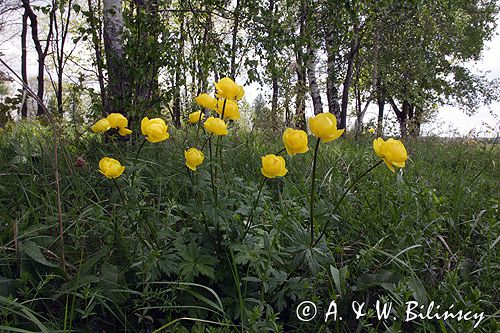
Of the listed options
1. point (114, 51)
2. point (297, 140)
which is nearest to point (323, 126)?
point (297, 140)

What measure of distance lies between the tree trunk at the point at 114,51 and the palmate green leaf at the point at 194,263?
2206mm

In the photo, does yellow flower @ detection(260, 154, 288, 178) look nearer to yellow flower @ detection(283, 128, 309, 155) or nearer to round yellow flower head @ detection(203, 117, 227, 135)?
yellow flower @ detection(283, 128, 309, 155)

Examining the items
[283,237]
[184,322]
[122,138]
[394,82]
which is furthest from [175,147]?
[394,82]

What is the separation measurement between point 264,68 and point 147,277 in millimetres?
3188

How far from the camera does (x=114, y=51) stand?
10.1 ft

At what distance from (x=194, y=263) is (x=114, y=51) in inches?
99.9

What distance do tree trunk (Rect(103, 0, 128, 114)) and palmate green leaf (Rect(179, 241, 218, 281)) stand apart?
2206 millimetres

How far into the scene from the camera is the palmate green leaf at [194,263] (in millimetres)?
1101

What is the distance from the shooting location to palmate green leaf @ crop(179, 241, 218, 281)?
1.10 meters

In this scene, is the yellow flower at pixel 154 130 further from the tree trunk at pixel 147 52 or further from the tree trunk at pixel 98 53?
the tree trunk at pixel 98 53

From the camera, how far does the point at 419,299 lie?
44.9 inches

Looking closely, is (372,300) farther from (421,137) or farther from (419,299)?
(421,137)

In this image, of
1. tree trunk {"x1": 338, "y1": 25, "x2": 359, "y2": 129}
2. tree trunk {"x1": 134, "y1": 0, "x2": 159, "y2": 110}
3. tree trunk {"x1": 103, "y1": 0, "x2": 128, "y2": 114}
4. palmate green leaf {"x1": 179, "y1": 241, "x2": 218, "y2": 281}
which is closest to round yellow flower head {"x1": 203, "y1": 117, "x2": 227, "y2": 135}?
palmate green leaf {"x1": 179, "y1": 241, "x2": 218, "y2": 281}

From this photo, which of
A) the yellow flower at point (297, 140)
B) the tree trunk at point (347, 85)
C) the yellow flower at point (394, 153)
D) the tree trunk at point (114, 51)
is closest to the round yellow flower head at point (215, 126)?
the yellow flower at point (297, 140)
